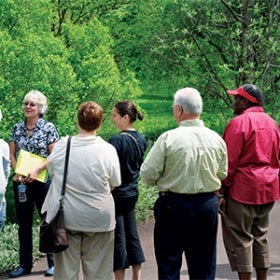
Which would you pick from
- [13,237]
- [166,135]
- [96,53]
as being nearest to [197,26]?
[96,53]

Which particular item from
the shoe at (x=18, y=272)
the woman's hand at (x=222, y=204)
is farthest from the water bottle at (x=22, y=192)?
the woman's hand at (x=222, y=204)

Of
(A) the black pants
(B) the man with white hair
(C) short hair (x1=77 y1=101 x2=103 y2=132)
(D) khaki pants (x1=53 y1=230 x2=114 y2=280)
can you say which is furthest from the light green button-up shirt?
(A) the black pants

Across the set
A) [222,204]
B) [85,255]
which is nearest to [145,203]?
[222,204]

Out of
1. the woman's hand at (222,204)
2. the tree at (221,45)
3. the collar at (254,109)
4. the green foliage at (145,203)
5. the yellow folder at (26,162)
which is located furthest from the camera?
the tree at (221,45)

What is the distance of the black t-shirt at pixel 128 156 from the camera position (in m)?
6.43

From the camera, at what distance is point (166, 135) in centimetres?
557

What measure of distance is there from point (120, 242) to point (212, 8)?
7.41 metres

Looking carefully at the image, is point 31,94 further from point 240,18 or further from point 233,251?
point 240,18

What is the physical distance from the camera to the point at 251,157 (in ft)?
20.8

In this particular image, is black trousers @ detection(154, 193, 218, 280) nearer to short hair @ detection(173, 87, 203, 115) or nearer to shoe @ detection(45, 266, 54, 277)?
short hair @ detection(173, 87, 203, 115)

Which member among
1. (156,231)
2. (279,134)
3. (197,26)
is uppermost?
(197,26)

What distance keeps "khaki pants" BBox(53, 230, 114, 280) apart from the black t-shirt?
0.64m

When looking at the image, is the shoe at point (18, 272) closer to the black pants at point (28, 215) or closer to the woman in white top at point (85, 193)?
the black pants at point (28, 215)

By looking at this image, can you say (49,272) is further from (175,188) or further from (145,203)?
(145,203)
